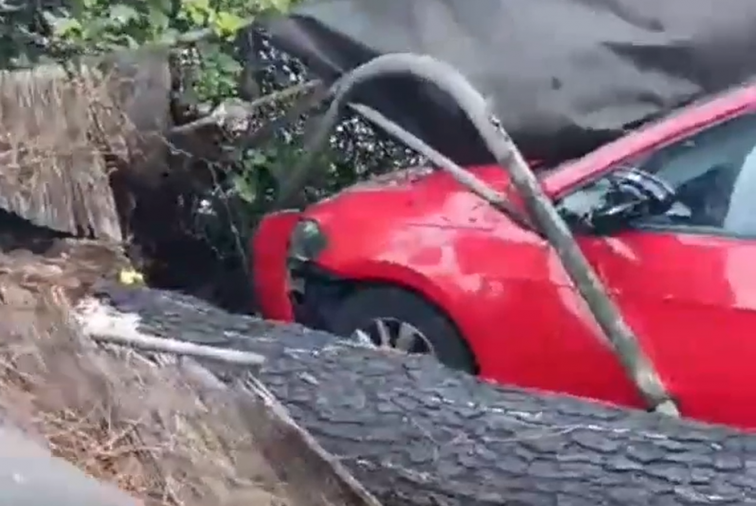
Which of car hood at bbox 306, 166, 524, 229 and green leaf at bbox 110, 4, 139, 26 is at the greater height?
green leaf at bbox 110, 4, 139, 26

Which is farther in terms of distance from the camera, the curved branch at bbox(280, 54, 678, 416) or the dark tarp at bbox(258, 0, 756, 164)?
the dark tarp at bbox(258, 0, 756, 164)

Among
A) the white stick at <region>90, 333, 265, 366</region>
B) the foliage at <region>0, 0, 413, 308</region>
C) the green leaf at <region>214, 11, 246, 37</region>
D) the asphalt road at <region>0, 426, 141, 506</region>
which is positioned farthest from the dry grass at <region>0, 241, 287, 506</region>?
the green leaf at <region>214, 11, 246, 37</region>

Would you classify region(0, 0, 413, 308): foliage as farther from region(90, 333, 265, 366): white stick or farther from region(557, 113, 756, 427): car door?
region(557, 113, 756, 427): car door

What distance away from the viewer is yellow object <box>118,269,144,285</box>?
18.0ft

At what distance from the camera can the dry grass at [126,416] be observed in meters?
4.40

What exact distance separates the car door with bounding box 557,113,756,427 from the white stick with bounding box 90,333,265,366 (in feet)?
3.77

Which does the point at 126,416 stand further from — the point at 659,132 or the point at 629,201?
the point at 659,132

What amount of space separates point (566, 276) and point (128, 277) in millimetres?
1703

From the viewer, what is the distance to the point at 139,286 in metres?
5.53

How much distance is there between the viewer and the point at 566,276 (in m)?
4.88

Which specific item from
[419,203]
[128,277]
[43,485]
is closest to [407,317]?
[419,203]

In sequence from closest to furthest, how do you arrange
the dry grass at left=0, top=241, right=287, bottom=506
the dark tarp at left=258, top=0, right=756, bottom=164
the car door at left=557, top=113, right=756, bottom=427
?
the dry grass at left=0, top=241, right=287, bottom=506, the car door at left=557, top=113, right=756, bottom=427, the dark tarp at left=258, top=0, right=756, bottom=164

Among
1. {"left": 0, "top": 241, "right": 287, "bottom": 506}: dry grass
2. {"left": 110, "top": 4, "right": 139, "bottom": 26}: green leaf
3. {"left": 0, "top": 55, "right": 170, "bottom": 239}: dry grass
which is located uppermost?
{"left": 110, "top": 4, "right": 139, "bottom": 26}: green leaf

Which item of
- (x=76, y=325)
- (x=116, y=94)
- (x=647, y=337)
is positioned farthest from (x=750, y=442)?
(x=116, y=94)
